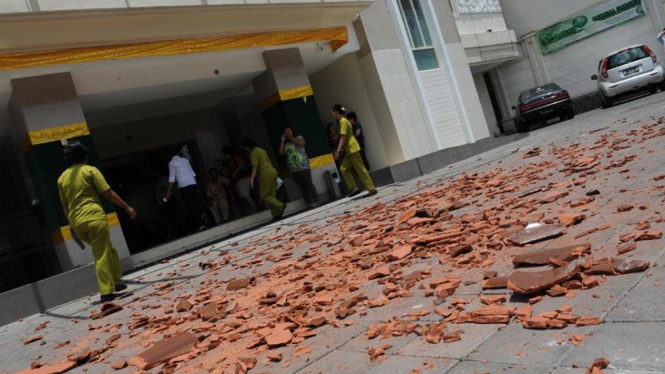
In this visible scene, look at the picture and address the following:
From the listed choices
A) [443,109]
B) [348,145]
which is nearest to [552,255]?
[348,145]

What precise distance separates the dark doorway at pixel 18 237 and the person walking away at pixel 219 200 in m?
3.69

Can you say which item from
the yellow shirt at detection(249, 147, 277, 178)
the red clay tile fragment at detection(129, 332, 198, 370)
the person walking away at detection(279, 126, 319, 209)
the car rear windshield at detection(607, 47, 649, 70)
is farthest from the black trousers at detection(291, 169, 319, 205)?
the car rear windshield at detection(607, 47, 649, 70)

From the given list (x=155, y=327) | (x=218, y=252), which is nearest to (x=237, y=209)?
(x=218, y=252)

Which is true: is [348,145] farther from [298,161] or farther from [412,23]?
[412,23]

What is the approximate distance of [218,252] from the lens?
8.23 m

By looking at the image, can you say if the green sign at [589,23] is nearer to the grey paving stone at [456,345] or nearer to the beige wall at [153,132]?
the beige wall at [153,132]

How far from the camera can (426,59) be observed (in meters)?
15.8

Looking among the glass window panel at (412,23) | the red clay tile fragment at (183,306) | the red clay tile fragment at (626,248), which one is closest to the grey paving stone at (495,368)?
the red clay tile fragment at (626,248)

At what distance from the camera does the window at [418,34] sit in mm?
15414

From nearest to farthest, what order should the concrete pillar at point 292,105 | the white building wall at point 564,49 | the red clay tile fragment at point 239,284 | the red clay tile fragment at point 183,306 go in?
1. the red clay tile fragment at point 183,306
2. the red clay tile fragment at point 239,284
3. the concrete pillar at point 292,105
4. the white building wall at point 564,49

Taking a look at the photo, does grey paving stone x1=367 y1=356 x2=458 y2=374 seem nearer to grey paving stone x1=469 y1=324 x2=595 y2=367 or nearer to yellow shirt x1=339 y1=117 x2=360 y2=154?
grey paving stone x1=469 y1=324 x2=595 y2=367

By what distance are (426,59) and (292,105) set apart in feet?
18.5

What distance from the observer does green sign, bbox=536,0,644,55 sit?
21438 millimetres

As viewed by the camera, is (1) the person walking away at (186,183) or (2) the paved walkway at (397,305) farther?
(1) the person walking away at (186,183)
